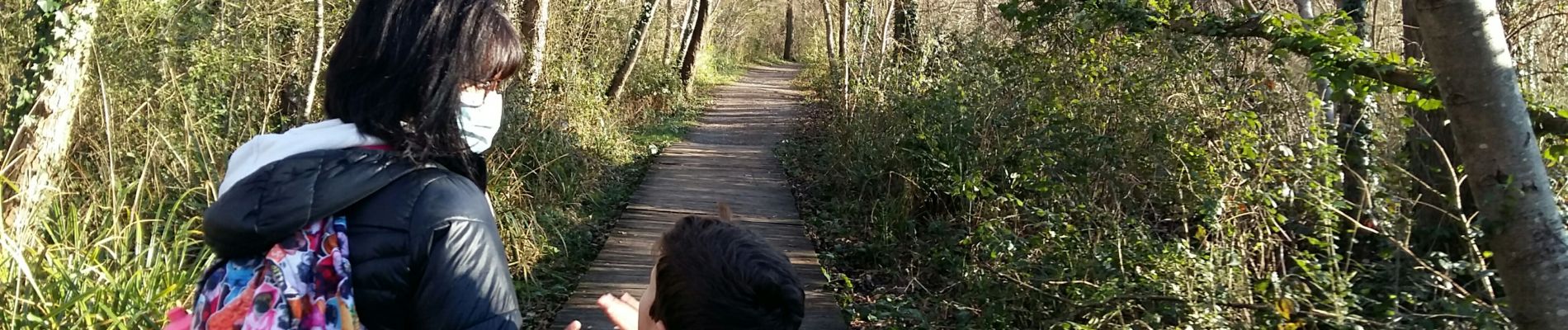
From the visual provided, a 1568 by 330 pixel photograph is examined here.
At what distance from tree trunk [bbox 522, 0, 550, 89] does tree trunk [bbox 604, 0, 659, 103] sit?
3420 mm

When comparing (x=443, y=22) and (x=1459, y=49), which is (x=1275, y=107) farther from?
(x=443, y=22)

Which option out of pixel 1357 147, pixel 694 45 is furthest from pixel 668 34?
pixel 1357 147

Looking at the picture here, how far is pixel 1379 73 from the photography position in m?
3.23

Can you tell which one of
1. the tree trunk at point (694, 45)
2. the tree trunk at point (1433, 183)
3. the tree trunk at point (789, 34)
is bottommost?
the tree trunk at point (789, 34)

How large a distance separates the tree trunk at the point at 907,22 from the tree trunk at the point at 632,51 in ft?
12.5

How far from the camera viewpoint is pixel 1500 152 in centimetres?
261

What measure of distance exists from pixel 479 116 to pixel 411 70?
0.45 ft

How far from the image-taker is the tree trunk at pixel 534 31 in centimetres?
888

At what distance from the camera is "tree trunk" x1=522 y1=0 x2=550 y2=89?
888cm

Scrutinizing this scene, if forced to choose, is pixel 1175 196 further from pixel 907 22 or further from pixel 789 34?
pixel 789 34

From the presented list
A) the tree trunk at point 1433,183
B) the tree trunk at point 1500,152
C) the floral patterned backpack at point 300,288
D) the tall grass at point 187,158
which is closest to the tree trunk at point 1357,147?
the tree trunk at point 1433,183

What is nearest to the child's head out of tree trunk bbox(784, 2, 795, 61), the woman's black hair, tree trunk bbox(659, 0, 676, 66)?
the woman's black hair

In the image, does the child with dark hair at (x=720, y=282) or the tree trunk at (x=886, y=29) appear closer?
the child with dark hair at (x=720, y=282)

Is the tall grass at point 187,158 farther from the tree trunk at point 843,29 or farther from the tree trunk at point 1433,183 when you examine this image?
the tree trunk at point 1433,183
